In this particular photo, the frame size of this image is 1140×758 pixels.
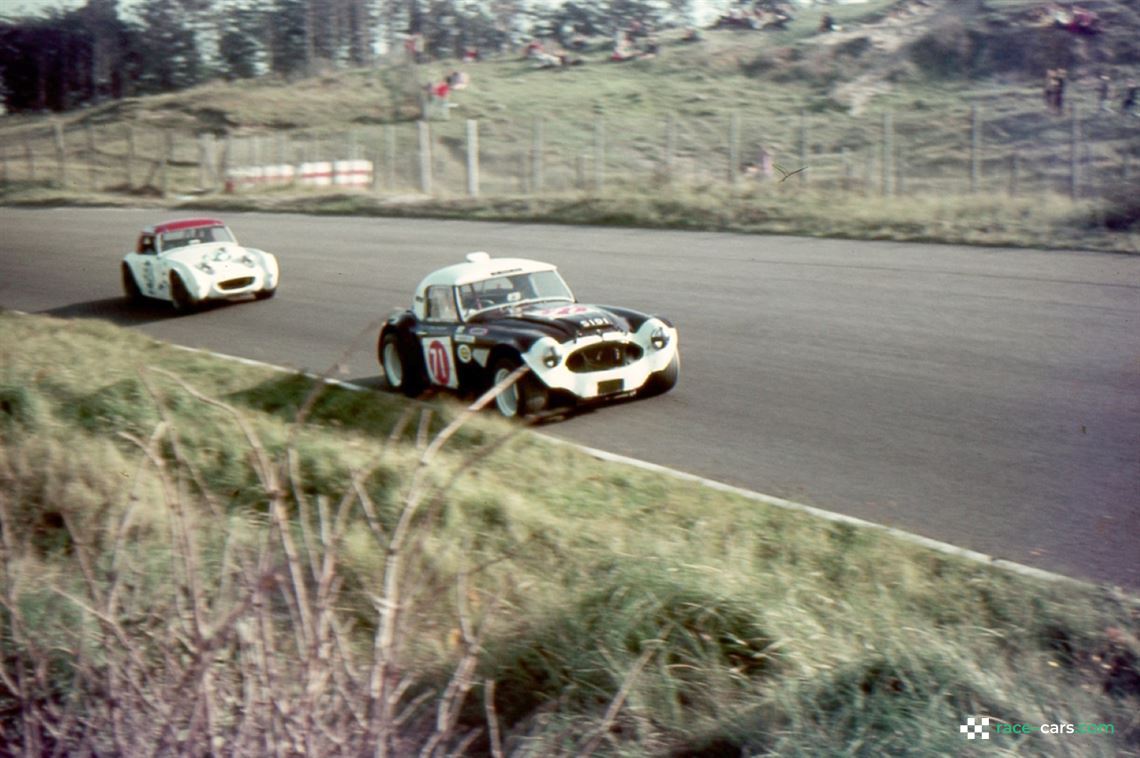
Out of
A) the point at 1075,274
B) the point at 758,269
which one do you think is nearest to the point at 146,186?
the point at 758,269

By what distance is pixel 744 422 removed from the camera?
391 inches

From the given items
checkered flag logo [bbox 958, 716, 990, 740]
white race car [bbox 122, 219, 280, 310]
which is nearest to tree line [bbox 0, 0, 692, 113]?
white race car [bbox 122, 219, 280, 310]

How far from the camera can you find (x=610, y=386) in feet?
33.9

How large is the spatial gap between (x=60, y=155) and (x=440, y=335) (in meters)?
34.4

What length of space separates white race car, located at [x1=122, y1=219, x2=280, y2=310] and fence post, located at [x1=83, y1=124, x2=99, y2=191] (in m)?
24.4

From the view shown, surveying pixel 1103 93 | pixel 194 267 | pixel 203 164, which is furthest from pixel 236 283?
pixel 203 164

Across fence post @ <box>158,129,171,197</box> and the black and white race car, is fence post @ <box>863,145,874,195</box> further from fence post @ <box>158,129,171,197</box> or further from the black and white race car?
fence post @ <box>158,129,171,197</box>

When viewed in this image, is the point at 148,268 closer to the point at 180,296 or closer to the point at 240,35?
the point at 180,296

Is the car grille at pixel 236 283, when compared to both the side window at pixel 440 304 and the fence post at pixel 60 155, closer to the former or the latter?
the side window at pixel 440 304

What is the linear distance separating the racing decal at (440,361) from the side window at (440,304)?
0.77ft

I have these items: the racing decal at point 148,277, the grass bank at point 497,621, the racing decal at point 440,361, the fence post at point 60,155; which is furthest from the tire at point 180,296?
the fence post at point 60,155

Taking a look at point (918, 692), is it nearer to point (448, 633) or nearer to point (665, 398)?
point (448, 633)

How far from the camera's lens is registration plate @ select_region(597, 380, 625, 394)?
33.7 feet

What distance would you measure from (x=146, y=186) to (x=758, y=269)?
28554 millimetres
